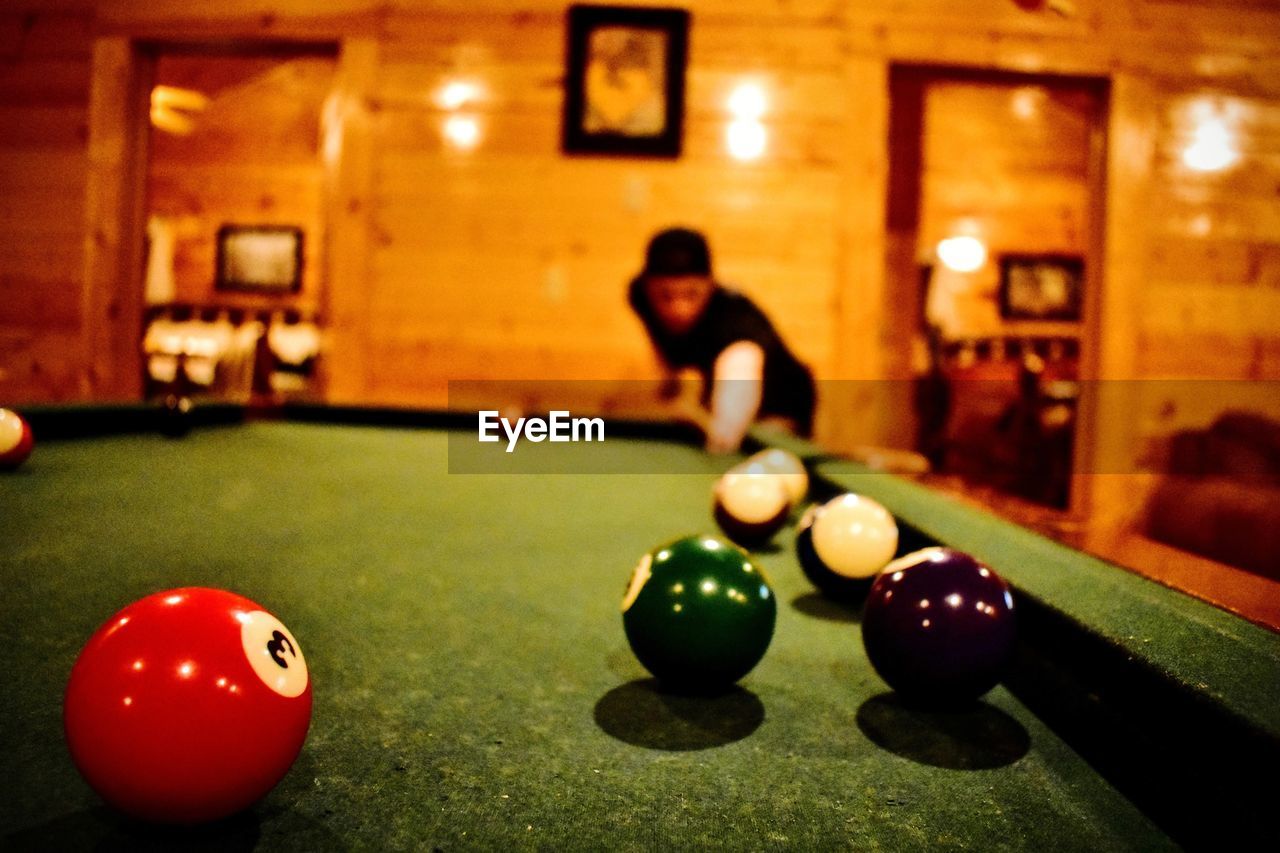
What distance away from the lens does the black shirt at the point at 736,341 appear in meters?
3.53

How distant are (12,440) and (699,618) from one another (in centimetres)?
212

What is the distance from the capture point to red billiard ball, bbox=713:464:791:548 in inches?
72.2

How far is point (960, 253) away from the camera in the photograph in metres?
7.86

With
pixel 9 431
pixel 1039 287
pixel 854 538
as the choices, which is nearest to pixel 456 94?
pixel 9 431

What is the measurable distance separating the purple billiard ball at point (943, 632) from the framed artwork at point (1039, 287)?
7670 millimetres

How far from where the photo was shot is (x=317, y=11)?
519 cm

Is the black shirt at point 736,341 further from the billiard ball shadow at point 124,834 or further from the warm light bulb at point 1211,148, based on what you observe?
the warm light bulb at point 1211,148

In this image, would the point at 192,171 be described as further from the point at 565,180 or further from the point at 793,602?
the point at 793,602

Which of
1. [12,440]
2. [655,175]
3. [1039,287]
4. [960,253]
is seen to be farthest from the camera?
[1039,287]

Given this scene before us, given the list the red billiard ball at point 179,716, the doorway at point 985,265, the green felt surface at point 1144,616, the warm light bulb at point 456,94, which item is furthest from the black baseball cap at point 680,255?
the doorway at point 985,265

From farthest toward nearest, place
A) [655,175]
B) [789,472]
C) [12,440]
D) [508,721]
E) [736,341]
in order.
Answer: [655,175]
[736,341]
[12,440]
[789,472]
[508,721]

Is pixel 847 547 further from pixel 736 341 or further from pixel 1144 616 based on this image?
pixel 736 341

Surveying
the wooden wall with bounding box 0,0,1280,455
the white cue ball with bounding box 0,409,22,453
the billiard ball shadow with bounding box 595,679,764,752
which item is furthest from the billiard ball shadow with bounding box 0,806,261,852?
the wooden wall with bounding box 0,0,1280,455

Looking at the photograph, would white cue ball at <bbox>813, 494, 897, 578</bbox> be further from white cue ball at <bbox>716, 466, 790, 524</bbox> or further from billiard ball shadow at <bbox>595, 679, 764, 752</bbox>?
billiard ball shadow at <bbox>595, 679, 764, 752</bbox>
